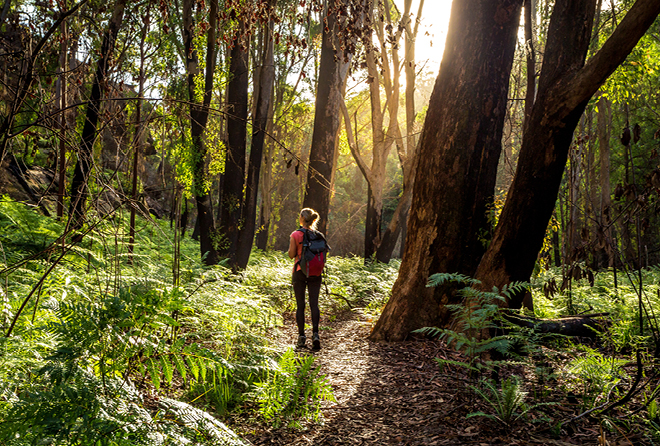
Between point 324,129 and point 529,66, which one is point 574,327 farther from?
point 324,129

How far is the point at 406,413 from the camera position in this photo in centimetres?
349

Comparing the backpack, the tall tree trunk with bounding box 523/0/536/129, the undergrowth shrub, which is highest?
the tall tree trunk with bounding box 523/0/536/129

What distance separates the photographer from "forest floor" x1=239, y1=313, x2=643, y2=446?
2.76 meters

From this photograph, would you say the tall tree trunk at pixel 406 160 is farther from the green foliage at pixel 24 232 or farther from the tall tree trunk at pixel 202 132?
the green foliage at pixel 24 232

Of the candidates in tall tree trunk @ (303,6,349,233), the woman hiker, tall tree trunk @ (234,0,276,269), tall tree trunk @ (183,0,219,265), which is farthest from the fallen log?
tall tree trunk @ (234,0,276,269)

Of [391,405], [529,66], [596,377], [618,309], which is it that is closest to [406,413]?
[391,405]

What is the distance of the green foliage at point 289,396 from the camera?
11.1 feet

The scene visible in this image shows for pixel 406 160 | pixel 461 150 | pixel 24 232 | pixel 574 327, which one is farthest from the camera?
pixel 406 160

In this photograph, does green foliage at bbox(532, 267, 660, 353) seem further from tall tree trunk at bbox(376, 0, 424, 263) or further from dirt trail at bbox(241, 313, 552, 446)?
tall tree trunk at bbox(376, 0, 424, 263)

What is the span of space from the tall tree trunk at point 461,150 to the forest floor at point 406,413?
0.81 meters

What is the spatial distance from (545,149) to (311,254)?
120 inches

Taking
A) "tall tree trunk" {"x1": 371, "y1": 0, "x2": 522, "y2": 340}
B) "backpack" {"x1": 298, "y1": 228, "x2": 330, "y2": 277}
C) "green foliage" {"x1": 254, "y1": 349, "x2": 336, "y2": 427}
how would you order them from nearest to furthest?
1. "green foliage" {"x1": 254, "y1": 349, "x2": 336, "y2": 427}
2. "tall tree trunk" {"x1": 371, "y1": 0, "x2": 522, "y2": 340}
3. "backpack" {"x1": 298, "y1": 228, "x2": 330, "y2": 277}

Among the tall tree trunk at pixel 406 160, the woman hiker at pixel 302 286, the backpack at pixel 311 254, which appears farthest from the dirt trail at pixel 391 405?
the tall tree trunk at pixel 406 160

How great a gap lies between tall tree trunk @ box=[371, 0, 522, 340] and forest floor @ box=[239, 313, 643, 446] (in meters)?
0.81
